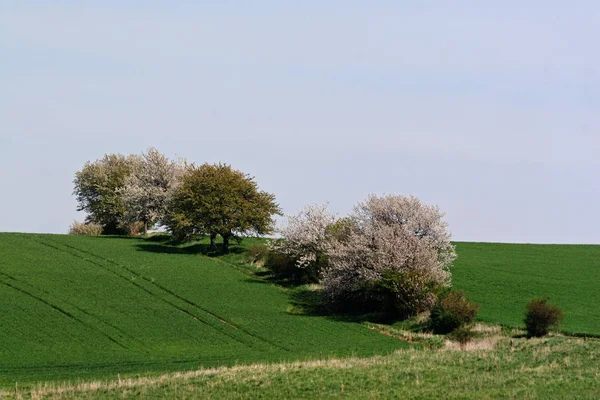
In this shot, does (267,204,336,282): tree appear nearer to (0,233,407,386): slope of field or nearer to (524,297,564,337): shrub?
(0,233,407,386): slope of field

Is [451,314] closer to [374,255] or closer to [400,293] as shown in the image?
[400,293]

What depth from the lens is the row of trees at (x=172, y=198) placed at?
94250mm

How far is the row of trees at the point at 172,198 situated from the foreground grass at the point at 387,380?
48583 millimetres

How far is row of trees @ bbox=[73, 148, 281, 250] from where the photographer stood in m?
94.2

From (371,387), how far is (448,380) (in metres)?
3.59

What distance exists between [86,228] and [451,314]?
7776 cm

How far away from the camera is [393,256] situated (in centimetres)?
7225

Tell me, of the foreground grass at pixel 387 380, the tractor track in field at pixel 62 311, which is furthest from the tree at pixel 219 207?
the foreground grass at pixel 387 380

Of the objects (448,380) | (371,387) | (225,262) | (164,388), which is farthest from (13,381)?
(225,262)

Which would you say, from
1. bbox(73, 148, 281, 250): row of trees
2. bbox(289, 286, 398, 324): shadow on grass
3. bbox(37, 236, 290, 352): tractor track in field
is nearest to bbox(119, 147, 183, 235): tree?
bbox(73, 148, 281, 250): row of trees

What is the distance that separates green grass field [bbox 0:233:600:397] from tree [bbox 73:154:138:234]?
26491mm

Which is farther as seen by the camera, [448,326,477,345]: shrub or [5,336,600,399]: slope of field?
[448,326,477,345]: shrub

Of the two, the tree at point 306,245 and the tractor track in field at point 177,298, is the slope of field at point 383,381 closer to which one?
the tractor track in field at point 177,298

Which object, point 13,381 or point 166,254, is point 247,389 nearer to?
point 13,381
